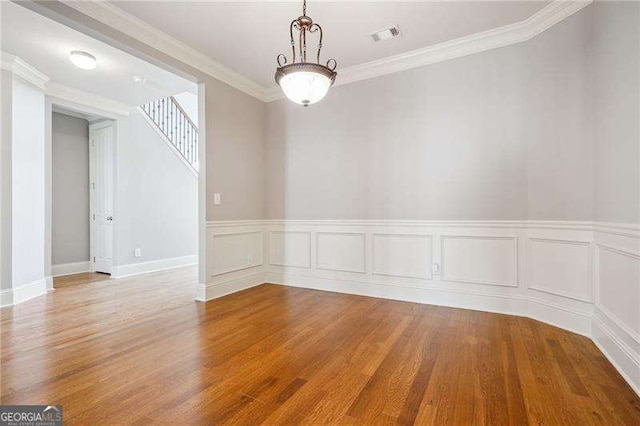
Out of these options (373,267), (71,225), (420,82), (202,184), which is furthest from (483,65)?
(71,225)

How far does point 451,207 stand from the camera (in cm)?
339

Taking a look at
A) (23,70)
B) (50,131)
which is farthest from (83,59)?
(50,131)

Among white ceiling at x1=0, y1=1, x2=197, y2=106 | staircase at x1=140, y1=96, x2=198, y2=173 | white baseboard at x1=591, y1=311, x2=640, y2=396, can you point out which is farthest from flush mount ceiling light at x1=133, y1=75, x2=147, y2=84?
white baseboard at x1=591, y1=311, x2=640, y2=396

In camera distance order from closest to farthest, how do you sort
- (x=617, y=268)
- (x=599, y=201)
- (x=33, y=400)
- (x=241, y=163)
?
(x=33, y=400), (x=617, y=268), (x=599, y=201), (x=241, y=163)

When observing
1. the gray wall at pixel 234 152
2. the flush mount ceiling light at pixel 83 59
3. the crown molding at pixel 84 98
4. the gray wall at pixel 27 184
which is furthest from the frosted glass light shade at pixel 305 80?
the crown molding at pixel 84 98

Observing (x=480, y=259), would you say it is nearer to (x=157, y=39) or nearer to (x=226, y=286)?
(x=226, y=286)

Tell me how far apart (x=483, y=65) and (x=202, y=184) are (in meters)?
3.42

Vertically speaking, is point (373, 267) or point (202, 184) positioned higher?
point (202, 184)

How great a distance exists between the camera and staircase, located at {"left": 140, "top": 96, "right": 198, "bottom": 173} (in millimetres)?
6180

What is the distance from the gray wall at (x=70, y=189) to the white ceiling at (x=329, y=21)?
367cm

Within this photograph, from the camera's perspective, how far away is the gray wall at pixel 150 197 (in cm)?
527

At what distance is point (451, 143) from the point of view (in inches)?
134

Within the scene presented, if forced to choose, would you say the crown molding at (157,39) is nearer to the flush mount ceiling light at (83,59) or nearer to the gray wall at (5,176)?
the flush mount ceiling light at (83,59)

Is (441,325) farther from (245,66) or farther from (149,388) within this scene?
(245,66)
